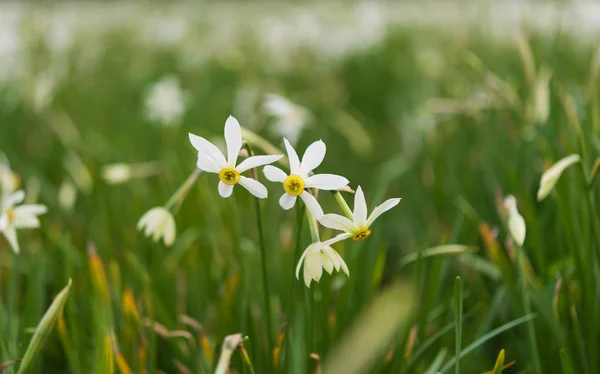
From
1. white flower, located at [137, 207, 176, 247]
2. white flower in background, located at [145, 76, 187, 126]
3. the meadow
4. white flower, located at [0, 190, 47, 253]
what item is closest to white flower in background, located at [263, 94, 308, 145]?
the meadow

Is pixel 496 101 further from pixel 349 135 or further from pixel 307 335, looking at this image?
pixel 307 335

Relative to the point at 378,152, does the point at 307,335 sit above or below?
above

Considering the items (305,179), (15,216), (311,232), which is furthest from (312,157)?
(15,216)

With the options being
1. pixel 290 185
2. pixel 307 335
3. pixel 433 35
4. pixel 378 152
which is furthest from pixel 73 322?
pixel 433 35

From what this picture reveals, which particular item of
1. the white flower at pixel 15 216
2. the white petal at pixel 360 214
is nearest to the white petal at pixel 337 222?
the white petal at pixel 360 214

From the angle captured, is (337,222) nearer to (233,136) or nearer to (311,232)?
(311,232)

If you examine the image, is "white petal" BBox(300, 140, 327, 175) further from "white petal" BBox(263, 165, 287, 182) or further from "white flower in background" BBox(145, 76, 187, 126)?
"white flower in background" BBox(145, 76, 187, 126)
